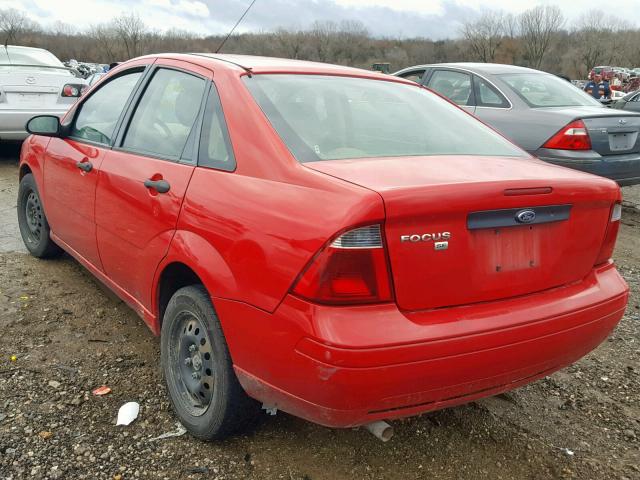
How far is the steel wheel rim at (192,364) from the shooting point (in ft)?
8.05

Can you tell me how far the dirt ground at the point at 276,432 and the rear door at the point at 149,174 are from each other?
0.48m

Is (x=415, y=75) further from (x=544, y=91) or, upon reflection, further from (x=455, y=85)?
(x=544, y=91)

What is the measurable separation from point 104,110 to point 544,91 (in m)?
4.90

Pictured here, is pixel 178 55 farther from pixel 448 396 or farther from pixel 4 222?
pixel 4 222

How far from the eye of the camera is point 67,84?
26.9 ft

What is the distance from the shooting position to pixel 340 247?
6.04 ft

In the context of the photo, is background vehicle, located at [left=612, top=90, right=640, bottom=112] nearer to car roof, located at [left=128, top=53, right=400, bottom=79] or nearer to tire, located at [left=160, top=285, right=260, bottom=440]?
car roof, located at [left=128, top=53, right=400, bottom=79]

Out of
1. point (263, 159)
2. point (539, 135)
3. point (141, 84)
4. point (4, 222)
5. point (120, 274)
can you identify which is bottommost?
point (4, 222)

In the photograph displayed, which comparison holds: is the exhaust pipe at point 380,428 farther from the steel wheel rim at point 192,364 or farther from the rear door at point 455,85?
the rear door at point 455,85

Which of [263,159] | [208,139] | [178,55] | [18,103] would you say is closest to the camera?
[263,159]

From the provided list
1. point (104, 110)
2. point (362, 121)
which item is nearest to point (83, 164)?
point (104, 110)

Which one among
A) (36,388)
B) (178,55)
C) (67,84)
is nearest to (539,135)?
(178,55)

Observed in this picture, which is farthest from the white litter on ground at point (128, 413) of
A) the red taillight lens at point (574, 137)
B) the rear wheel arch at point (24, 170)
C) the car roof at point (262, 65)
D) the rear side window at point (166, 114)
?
the red taillight lens at point (574, 137)

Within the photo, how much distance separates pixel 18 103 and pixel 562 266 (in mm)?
7601
